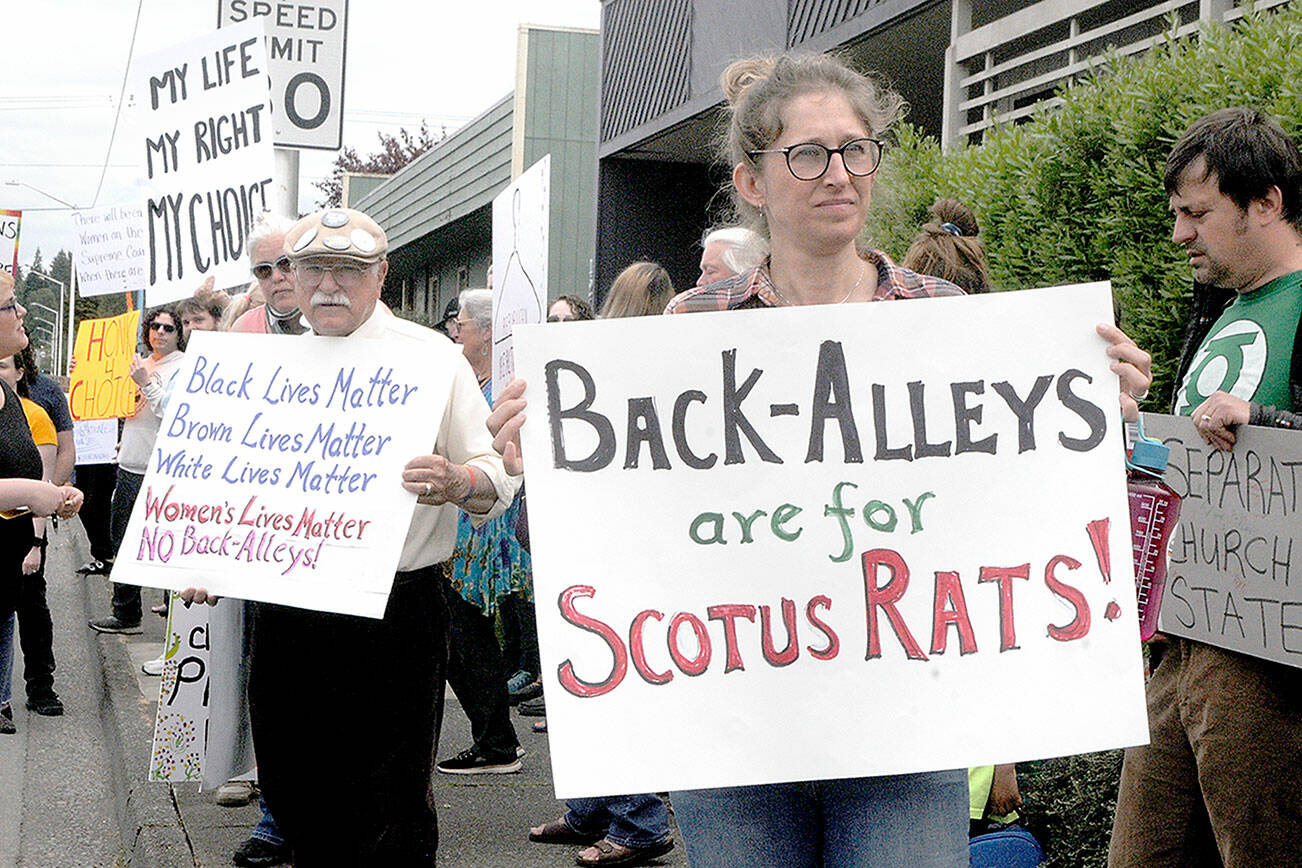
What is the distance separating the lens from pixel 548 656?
6.75 ft

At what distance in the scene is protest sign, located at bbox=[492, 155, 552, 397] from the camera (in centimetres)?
505

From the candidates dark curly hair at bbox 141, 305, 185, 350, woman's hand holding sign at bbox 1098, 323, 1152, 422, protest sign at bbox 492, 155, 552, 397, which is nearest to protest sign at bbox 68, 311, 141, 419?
dark curly hair at bbox 141, 305, 185, 350

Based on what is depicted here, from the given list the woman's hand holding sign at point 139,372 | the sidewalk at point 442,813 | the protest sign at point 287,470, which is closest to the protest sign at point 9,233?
the woman's hand holding sign at point 139,372

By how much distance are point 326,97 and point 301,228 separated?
4425 millimetres

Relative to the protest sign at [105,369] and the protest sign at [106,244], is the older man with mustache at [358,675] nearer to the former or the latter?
the protest sign at [105,369]

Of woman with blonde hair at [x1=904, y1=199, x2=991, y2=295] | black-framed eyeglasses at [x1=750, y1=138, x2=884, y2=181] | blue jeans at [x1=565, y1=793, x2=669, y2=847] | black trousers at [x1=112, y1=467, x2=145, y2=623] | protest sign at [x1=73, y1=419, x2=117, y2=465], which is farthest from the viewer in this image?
protest sign at [x1=73, y1=419, x2=117, y2=465]

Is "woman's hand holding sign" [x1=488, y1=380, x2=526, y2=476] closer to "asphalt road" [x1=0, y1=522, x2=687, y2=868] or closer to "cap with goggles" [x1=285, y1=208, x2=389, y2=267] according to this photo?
"cap with goggles" [x1=285, y1=208, x2=389, y2=267]

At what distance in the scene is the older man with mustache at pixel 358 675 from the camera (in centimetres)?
329

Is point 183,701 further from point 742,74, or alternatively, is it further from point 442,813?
point 742,74

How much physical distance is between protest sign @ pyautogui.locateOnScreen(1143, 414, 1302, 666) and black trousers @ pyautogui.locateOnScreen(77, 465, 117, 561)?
9.26m

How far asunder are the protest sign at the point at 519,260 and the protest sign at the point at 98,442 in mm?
5500

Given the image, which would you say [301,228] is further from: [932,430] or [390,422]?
[932,430]

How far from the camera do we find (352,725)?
329cm

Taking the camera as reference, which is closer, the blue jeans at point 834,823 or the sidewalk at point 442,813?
the blue jeans at point 834,823
